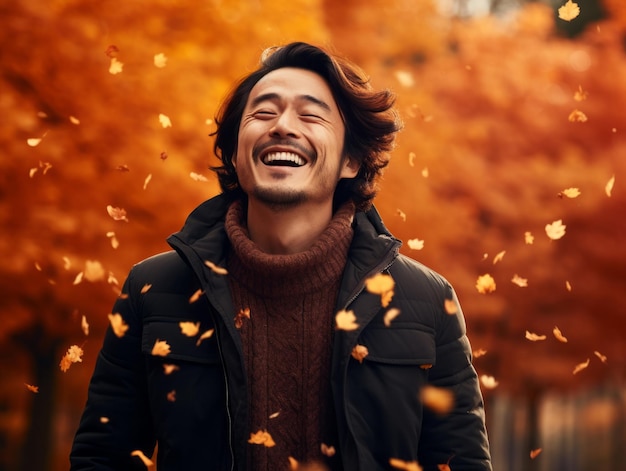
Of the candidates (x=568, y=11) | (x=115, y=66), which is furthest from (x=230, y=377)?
(x=115, y=66)

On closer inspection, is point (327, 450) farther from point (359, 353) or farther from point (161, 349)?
point (161, 349)

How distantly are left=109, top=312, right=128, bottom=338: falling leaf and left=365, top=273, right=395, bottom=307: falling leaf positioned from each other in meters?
0.86

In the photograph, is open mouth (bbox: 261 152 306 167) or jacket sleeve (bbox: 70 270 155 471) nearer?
jacket sleeve (bbox: 70 270 155 471)

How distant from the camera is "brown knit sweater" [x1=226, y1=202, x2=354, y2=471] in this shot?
286 centimetres

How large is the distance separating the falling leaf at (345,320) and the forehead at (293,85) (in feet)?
2.82

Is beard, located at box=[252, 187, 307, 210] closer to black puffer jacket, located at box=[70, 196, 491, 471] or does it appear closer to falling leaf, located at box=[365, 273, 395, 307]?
black puffer jacket, located at box=[70, 196, 491, 471]

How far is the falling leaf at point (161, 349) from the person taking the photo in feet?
9.47

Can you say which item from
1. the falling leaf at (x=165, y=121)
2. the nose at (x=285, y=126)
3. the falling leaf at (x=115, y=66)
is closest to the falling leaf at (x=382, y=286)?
the nose at (x=285, y=126)

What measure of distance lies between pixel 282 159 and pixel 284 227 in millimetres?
249

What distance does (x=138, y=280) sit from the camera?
10.3 feet

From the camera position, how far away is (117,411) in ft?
9.73

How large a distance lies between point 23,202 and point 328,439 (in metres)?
4.63

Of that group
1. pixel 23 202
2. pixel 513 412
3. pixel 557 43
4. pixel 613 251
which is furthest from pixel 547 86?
pixel 513 412

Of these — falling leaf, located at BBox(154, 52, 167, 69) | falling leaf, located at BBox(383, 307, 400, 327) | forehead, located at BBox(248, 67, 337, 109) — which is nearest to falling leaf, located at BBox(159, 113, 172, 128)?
falling leaf, located at BBox(154, 52, 167, 69)
